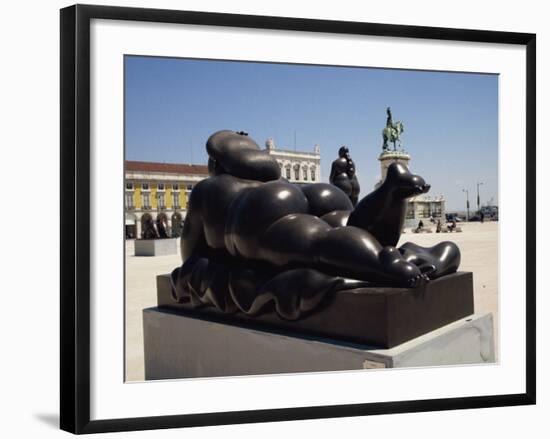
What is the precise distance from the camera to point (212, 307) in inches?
229

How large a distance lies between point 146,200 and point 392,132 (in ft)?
7.92

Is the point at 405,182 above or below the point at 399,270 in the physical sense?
above

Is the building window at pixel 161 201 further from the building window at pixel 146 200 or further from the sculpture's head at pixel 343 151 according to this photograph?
the sculpture's head at pixel 343 151

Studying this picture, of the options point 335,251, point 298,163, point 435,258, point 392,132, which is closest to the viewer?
point 335,251

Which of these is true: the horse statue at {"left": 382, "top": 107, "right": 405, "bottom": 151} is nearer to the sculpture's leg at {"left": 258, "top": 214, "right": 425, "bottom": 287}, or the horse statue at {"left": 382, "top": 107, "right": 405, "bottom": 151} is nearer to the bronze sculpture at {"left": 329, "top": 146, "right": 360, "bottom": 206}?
the bronze sculpture at {"left": 329, "top": 146, "right": 360, "bottom": 206}

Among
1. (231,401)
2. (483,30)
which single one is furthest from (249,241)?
(483,30)

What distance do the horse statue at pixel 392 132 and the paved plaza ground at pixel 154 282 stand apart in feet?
3.65

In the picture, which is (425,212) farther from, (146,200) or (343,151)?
(146,200)

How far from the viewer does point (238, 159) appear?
6.05m

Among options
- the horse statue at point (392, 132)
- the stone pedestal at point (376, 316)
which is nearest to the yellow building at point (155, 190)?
the stone pedestal at point (376, 316)

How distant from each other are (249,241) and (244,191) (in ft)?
1.60

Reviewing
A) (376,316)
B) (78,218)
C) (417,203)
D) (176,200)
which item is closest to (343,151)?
(176,200)

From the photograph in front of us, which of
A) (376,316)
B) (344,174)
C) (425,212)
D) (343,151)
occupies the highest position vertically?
(343,151)

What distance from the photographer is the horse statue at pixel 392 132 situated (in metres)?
6.51
